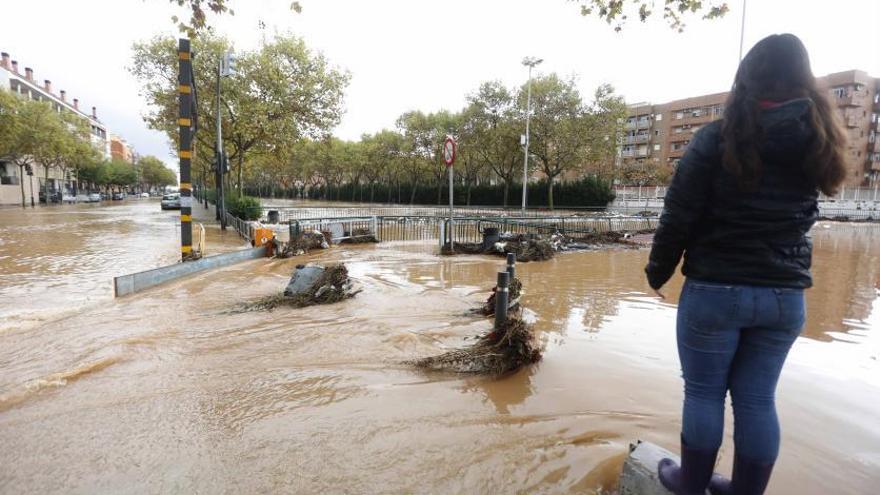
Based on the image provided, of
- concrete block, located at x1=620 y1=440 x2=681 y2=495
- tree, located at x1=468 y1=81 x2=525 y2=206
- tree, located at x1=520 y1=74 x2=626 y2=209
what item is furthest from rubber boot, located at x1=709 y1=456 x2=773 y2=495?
tree, located at x1=468 y1=81 x2=525 y2=206

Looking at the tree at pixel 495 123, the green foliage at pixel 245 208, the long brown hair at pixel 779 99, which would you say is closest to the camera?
the long brown hair at pixel 779 99

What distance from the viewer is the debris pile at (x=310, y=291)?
6.72 m

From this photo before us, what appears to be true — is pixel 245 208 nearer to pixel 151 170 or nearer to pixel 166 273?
pixel 166 273

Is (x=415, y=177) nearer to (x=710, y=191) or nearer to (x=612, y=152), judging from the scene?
(x=612, y=152)

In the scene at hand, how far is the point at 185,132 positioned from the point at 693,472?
10.3m

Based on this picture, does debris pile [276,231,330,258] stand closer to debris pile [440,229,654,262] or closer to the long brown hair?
debris pile [440,229,654,262]

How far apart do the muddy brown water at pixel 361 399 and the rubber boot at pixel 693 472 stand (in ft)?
2.16

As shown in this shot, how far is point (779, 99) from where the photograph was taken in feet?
5.97

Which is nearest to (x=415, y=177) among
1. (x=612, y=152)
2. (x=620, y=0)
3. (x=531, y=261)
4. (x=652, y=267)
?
(x=612, y=152)

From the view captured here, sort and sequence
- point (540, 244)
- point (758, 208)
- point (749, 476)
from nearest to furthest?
point (758, 208) < point (749, 476) < point (540, 244)

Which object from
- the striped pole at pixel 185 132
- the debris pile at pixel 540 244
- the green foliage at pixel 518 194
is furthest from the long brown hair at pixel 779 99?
the green foliage at pixel 518 194

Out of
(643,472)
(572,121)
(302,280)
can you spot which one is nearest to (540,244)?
(302,280)

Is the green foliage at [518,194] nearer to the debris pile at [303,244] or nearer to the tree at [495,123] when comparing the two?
the tree at [495,123]

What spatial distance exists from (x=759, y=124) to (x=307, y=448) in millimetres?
3016
